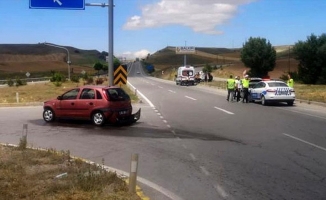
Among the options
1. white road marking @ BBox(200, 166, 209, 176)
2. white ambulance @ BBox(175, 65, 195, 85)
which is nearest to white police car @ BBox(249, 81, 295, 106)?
white road marking @ BBox(200, 166, 209, 176)

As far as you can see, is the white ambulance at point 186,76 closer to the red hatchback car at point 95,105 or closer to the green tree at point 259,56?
the green tree at point 259,56

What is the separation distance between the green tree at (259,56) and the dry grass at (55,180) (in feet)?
192

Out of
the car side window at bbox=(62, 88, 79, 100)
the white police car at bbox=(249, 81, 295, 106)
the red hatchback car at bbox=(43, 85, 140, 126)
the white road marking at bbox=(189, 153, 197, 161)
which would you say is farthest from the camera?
the white police car at bbox=(249, 81, 295, 106)

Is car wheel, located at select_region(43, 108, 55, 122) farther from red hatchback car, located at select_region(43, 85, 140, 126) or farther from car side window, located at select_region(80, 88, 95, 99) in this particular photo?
car side window, located at select_region(80, 88, 95, 99)

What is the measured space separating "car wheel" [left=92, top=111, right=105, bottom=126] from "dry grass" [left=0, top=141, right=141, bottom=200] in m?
6.64

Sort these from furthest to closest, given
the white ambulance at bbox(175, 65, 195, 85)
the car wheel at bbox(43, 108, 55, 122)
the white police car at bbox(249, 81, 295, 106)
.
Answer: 1. the white ambulance at bbox(175, 65, 195, 85)
2. the white police car at bbox(249, 81, 295, 106)
3. the car wheel at bbox(43, 108, 55, 122)

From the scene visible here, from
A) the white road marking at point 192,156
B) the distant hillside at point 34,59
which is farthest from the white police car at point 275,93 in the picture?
the distant hillside at point 34,59

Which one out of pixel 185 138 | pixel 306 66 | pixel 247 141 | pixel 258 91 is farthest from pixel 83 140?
pixel 306 66

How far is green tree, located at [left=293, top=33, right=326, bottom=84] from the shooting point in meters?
Result: 50.8

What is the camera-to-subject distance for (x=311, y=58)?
52.1 metres

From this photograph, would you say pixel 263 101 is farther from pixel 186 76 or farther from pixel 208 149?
pixel 186 76

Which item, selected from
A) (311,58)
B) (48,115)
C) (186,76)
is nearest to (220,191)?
(48,115)

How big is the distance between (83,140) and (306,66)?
1784 inches

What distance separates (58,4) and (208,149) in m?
11.5
